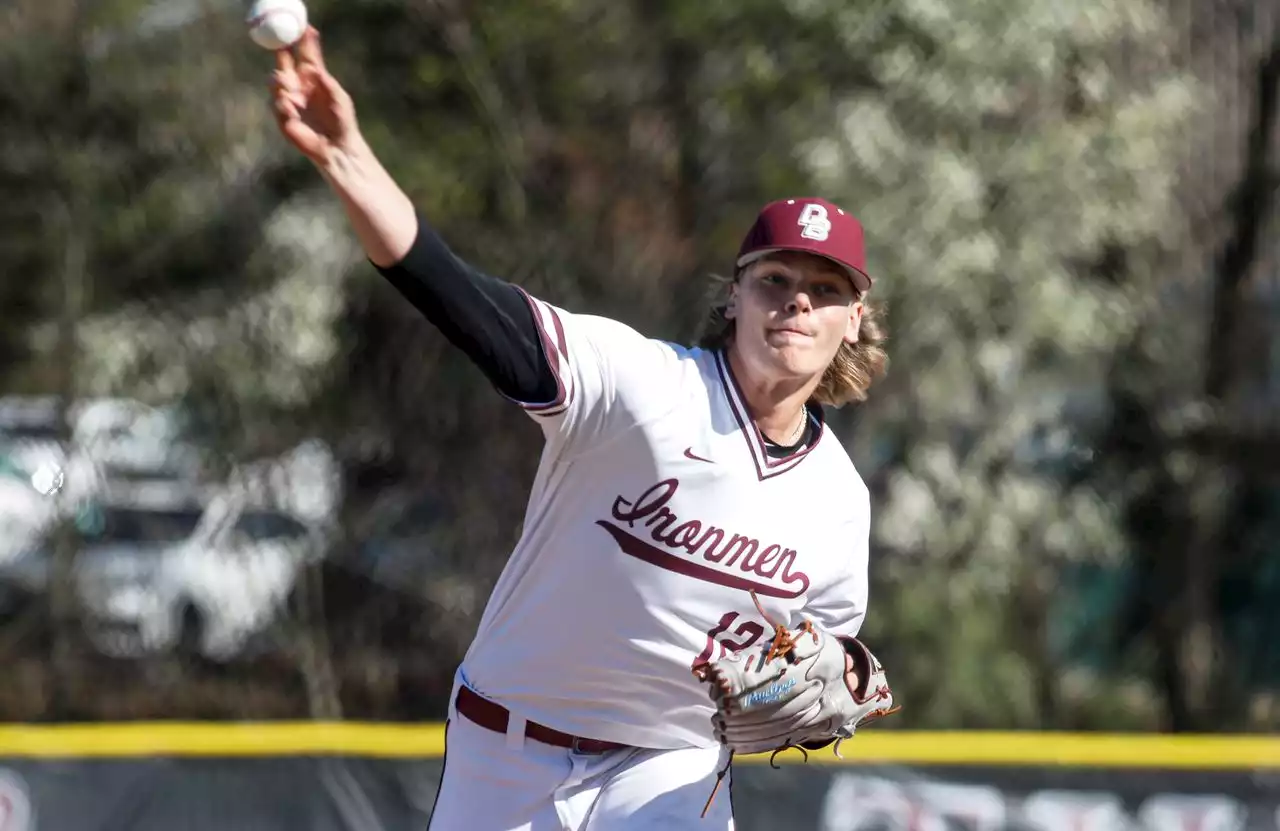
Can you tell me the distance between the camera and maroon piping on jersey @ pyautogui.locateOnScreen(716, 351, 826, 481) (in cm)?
250

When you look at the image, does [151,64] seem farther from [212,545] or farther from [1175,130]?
[1175,130]

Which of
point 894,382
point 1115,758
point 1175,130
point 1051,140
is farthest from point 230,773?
point 1175,130

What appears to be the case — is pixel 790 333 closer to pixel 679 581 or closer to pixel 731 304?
pixel 731 304

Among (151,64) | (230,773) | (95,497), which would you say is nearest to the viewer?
(230,773)

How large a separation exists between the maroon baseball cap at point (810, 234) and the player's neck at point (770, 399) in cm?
19

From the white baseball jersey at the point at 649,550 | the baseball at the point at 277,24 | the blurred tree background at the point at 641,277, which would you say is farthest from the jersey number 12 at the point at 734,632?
the blurred tree background at the point at 641,277

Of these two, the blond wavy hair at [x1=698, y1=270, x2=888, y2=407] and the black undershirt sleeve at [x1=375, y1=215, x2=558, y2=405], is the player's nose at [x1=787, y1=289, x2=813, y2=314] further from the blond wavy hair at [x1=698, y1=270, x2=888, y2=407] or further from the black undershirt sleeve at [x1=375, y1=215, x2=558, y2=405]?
the black undershirt sleeve at [x1=375, y1=215, x2=558, y2=405]

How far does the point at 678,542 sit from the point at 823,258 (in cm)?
50

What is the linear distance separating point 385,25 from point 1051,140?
2.99 meters

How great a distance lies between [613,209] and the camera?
6801 mm

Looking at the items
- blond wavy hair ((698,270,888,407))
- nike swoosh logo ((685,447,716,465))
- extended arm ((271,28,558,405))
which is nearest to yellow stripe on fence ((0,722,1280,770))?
blond wavy hair ((698,270,888,407))

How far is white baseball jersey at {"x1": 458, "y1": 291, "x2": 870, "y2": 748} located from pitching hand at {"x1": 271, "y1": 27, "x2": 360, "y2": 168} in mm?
562

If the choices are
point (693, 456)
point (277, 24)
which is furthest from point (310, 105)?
point (693, 456)

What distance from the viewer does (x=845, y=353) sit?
2.80 metres
